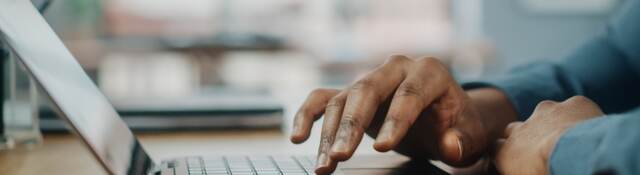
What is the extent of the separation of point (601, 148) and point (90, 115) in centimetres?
32

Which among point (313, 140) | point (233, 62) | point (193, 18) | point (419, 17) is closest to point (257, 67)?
point (233, 62)

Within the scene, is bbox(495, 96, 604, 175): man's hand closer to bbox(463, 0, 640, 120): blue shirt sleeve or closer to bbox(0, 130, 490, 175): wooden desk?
bbox(0, 130, 490, 175): wooden desk

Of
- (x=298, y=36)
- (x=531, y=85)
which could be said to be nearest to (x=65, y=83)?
(x=531, y=85)

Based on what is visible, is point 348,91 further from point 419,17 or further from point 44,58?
point 419,17

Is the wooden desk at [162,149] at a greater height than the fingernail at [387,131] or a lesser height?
lesser

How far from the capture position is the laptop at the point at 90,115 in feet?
1.80

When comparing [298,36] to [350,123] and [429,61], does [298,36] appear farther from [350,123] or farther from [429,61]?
[350,123]

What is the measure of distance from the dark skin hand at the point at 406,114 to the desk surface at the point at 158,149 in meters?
0.19

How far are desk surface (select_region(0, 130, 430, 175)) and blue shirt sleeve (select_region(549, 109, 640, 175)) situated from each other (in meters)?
0.38

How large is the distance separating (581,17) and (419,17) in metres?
1.03

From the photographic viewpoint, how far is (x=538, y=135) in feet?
1.92

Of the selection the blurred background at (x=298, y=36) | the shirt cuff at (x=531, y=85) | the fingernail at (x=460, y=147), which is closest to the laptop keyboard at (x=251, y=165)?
the fingernail at (x=460, y=147)

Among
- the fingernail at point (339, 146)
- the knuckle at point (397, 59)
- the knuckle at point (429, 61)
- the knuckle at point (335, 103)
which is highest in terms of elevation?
the knuckle at point (397, 59)

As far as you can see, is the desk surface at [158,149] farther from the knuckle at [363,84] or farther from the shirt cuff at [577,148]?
the shirt cuff at [577,148]
